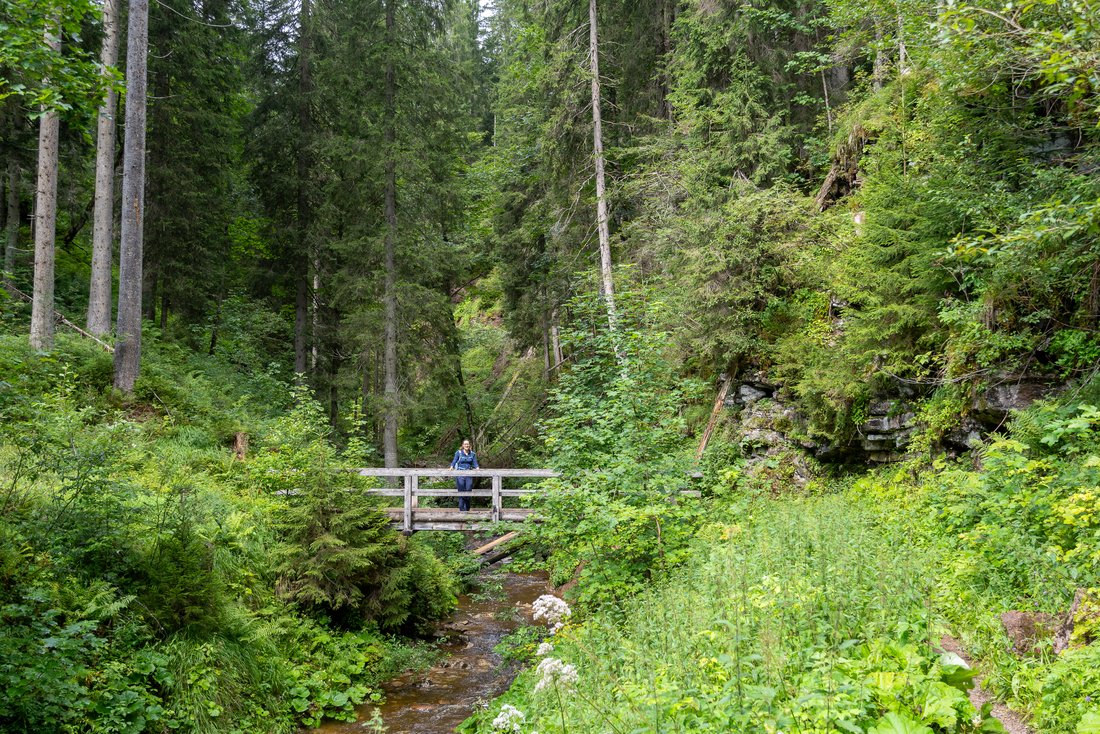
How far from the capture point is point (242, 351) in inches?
819

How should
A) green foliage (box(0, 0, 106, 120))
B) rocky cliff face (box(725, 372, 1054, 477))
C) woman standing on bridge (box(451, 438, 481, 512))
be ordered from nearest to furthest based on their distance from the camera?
1. green foliage (box(0, 0, 106, 120))
2. rocky cliff face (box(725, 372, 1054, 477))
3. woman standing on bridge (box(451, 438, 481, 512))

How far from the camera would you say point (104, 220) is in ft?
46.8

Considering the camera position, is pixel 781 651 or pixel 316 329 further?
pixel 316 329

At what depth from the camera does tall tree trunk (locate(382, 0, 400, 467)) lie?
17.1 m

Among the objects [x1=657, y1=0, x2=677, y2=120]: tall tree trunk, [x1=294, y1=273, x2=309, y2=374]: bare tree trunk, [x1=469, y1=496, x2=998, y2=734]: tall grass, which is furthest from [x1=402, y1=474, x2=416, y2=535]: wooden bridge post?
[x1=657, y1=0, x2=677, y2=120]: tall tree trunk

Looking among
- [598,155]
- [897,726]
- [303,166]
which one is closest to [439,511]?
[598,155]

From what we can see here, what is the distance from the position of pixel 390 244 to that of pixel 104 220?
645 centimetres

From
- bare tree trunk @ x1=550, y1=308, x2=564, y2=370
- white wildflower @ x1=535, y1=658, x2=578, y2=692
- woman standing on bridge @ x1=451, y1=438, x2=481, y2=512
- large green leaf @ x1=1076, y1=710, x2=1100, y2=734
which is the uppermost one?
bare tree trunk @ x1=550, y1=308, x2=564, y2=370

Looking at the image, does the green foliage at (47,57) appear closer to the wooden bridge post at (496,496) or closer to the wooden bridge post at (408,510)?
the wooden bridge post at (408,510)

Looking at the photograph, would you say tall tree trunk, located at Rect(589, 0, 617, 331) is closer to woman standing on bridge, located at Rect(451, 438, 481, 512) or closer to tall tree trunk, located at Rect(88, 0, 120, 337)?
woman standing on bridge, located at Rect(451, 438, 481, 512)

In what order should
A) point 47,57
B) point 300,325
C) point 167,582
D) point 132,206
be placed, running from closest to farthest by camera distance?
point 47,57, point 167,582, point 132,206, point 300,325

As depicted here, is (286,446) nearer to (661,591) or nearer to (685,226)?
(661,591)

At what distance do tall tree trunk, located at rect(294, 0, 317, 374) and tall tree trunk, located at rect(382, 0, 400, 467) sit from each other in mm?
3796

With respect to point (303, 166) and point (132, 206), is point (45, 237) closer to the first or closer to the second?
point (132, 206)
